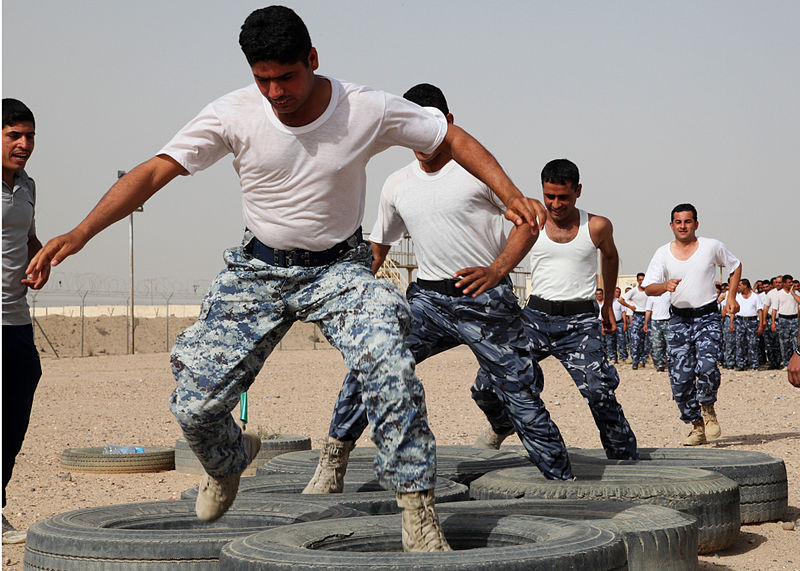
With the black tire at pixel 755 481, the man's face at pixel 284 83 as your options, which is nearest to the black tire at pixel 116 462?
the black tire at pixel 755 481

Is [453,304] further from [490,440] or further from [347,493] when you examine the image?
[490,440]

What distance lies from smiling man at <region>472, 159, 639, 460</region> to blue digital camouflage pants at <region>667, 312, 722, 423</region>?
2.41 meters

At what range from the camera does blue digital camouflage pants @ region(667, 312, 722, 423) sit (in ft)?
32.2

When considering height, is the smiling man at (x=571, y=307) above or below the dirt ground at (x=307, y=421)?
above

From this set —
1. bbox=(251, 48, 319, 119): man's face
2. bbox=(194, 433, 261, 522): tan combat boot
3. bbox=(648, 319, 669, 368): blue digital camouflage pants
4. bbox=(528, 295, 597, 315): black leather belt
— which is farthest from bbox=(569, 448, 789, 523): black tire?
bbox=(648, 319, 669, 368): blue digital camouflage pants

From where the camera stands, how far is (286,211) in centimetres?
386

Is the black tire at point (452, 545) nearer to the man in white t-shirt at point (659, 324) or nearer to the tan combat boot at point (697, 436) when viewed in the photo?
the tan combat boot at point (697, 436)

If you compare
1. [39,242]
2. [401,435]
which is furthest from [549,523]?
[39,242]

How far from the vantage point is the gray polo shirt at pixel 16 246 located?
5320mm

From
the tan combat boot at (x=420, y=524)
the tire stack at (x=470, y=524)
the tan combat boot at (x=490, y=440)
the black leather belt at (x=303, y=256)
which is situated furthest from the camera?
the tan combat boot at (x=490, y=440)

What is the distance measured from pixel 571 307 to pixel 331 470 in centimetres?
233

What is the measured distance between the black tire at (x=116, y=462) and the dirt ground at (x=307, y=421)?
0.11 m

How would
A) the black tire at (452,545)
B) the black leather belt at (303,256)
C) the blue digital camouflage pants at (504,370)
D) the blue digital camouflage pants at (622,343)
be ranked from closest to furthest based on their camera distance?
the black tire at (452,545), the black leather belt at (303,256), the blue digital camouflage pants at (504,370), the blue digital camouflage pants at (622,343)

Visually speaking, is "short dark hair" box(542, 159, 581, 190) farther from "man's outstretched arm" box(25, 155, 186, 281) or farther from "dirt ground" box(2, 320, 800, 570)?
"man's outstretched arm" box(25, 155, 186, 281)
